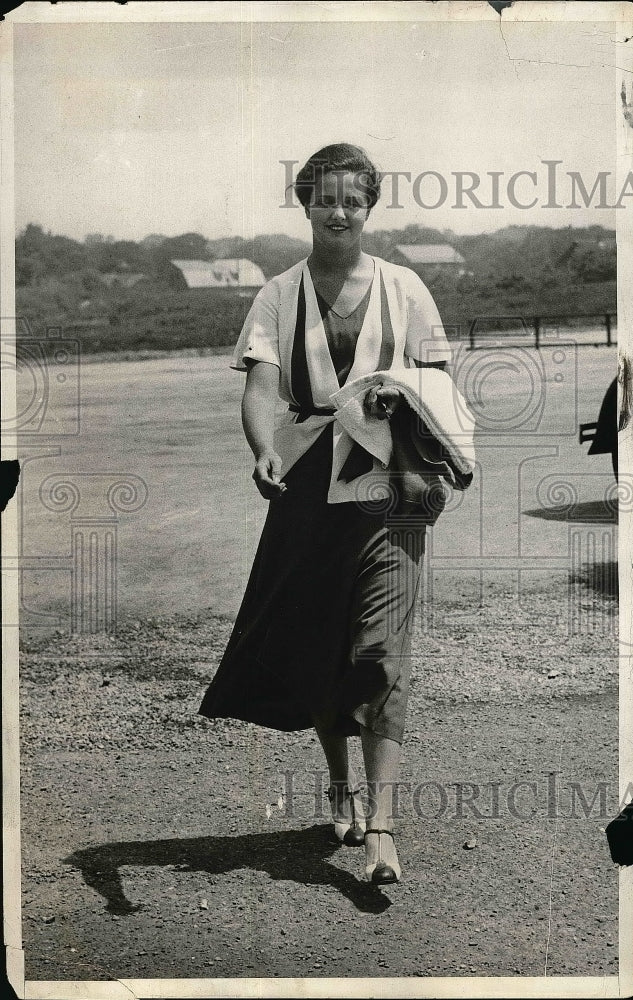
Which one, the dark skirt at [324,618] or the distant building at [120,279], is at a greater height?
the distant building at [120,279]

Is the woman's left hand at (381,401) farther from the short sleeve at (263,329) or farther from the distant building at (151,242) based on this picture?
the distant building at (151,242)

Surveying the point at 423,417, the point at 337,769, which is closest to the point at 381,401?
the point at 423,417

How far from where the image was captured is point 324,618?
5.50 meters

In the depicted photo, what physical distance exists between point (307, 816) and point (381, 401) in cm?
167

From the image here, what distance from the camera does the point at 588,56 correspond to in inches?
217

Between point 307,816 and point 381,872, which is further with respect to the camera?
point 307,816

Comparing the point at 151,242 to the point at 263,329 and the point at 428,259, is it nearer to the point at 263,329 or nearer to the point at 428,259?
the point at 263,329

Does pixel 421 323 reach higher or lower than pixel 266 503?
higher

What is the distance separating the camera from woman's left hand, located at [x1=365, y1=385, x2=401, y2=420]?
5453 millimetres

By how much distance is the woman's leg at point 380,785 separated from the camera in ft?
17.9

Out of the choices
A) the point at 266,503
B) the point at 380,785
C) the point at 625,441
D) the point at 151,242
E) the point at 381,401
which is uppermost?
the point at 151,242

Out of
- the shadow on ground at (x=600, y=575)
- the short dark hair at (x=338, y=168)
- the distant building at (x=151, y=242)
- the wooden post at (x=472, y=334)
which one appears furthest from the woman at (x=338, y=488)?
the shadow on ground at (x=600, y=575)

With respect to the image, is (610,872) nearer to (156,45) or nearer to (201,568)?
(201,568)

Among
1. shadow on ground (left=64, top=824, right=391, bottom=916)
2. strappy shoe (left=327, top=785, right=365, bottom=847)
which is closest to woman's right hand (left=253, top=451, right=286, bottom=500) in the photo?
strappy shoe (left=327, top=785, right=365, bottom=847)
